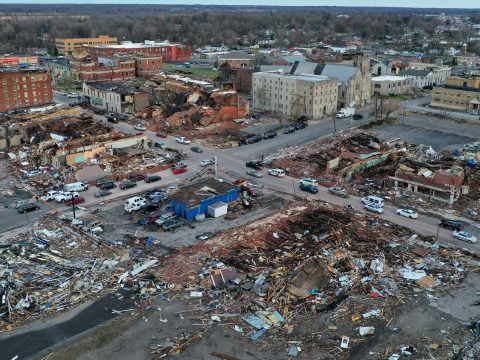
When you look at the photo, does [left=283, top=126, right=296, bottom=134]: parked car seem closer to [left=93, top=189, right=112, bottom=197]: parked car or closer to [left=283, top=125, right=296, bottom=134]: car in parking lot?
[left=283, top=125, right=296, bottom=134]: car in parking lot

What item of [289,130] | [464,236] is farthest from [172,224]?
[289,130]

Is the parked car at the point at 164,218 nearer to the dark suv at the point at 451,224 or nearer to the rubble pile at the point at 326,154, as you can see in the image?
the rubble pile at the point at 326,154

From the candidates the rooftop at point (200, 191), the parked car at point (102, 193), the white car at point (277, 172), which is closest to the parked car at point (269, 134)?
the white car at point (277, 172)

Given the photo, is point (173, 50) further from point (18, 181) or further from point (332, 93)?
point (18, 181)

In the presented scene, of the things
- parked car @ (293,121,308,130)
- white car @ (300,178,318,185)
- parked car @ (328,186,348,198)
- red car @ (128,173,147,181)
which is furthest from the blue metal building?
parked car @ (293,121,308,130)

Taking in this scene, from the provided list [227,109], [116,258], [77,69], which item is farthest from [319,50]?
[116,258]

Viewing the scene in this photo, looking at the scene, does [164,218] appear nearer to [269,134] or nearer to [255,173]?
[255,173]
